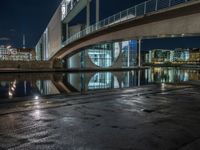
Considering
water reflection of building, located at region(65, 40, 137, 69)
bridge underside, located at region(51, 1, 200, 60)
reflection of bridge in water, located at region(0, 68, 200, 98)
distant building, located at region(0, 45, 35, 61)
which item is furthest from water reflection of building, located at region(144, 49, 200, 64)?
bridge underside, located at region(51, 1, 200, 60)

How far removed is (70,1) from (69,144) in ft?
183

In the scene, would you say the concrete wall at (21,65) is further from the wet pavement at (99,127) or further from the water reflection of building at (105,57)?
the wet pavement at (99,127)

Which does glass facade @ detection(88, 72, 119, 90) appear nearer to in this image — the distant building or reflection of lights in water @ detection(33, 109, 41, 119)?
reflection of lights in water @ detection(33, 109, 41, 119)

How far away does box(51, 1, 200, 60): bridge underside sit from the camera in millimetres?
14461

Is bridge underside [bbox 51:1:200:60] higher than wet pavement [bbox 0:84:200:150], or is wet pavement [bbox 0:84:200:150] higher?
bridge underside [bbox 51:1:200:60]

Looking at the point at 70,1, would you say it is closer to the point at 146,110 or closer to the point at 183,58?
the point at 146,110

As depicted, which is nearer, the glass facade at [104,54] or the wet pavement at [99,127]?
the wet pavement at [99,127]

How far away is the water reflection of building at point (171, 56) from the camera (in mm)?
172750

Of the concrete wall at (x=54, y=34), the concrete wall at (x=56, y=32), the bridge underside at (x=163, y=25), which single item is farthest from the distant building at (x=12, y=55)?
the bridge underside at (x=163, y=25)

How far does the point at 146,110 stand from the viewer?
28.9ft

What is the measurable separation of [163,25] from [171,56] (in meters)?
180

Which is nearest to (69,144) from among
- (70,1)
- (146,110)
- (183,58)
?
(146,110)

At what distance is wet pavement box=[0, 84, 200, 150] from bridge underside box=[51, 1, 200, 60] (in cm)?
706

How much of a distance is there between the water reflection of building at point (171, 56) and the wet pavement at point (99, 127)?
165 metres
